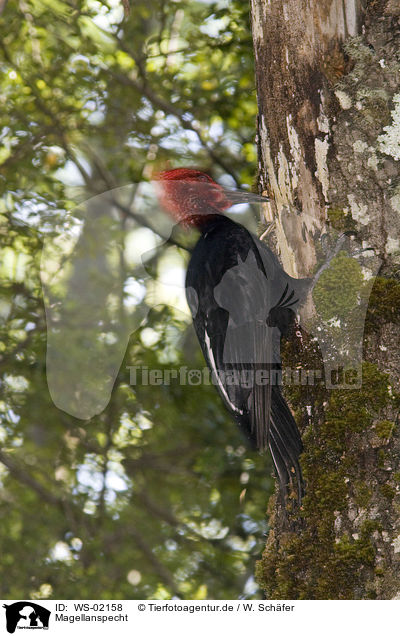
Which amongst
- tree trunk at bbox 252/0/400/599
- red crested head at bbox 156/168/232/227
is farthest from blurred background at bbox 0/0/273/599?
tree trunk at bbox 252/0/400/599

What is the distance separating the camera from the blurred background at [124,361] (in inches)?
105

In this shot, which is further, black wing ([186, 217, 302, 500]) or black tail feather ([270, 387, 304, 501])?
black wing ([186, 217, 302, 500])

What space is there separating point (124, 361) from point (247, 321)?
3.82ft

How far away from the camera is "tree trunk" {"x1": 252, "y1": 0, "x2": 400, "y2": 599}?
3.89 feet

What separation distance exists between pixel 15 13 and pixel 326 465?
287 cm

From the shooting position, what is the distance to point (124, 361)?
260 cm

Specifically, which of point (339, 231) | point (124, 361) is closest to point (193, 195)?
point (339, 231)

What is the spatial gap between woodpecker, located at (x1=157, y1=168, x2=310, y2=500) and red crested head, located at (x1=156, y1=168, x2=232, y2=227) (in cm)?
2

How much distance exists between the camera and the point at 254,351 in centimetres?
152

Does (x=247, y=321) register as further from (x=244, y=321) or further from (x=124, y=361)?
(x=124, y=361)
